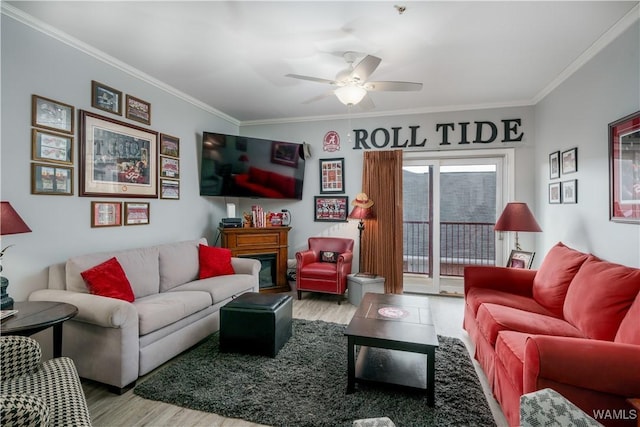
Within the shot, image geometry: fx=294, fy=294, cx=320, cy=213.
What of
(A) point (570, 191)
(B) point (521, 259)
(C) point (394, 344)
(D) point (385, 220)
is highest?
(A) point (570, 191)

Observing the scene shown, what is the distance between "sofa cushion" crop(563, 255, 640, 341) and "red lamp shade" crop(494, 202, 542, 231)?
100cm

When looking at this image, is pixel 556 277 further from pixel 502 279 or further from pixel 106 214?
pixel 106 214

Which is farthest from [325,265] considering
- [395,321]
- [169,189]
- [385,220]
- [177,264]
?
[169,189]

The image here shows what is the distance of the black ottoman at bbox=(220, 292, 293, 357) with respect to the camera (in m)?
2.47

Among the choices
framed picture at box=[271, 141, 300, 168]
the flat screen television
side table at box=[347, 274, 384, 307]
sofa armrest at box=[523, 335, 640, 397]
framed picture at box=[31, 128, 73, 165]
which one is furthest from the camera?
framed picture at box=[271, 141, 300, 168]

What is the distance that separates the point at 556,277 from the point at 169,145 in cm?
420

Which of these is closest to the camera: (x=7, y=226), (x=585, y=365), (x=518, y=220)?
(x=585, y=365)

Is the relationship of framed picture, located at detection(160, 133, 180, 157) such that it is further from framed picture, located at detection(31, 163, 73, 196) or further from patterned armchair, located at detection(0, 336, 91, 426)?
patterned armchair, located at detection(0, 336, 91, 426)

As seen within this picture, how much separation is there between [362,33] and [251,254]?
3.13 metres

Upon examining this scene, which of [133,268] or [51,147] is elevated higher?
[51,147]

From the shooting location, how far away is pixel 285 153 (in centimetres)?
459

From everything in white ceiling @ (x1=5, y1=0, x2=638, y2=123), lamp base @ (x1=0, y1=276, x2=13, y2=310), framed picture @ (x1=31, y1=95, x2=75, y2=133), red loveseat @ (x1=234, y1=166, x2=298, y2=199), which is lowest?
lamp base @ (x1=0, y1=276, x2=13, y2=310)

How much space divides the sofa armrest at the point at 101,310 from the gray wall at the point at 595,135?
3567 mm

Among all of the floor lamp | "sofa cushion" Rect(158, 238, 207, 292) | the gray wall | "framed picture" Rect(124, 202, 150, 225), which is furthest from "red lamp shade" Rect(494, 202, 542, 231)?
"framed picture" Rect(124, 202, 150, 225)
